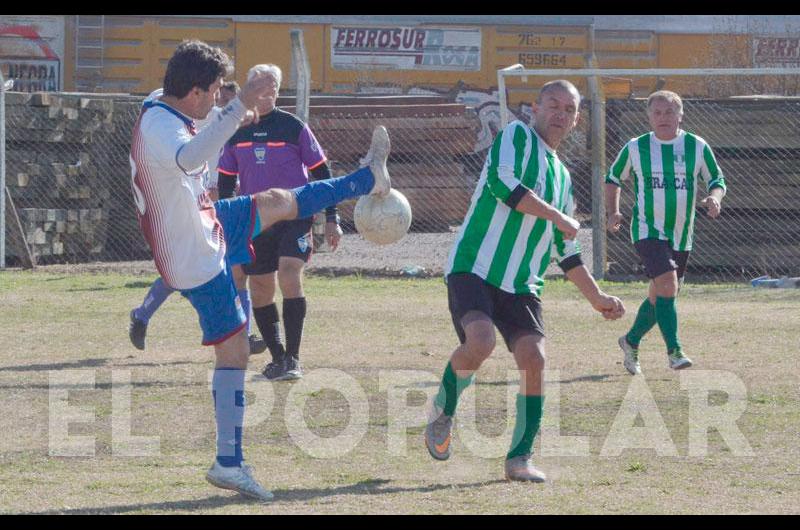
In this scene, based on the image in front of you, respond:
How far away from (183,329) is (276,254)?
8.07 ft

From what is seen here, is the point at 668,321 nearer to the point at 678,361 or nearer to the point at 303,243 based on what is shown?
the point at 678,361

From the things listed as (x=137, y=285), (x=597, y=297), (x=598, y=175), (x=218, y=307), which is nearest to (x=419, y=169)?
(x=598, y=175)

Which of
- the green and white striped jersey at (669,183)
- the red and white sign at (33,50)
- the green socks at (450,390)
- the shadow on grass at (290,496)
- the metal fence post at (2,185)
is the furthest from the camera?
the red and white sign at (33,50)

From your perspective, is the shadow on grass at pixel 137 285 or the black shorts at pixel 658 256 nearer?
the black shorts at pixel 658 256

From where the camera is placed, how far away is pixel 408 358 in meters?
9.51

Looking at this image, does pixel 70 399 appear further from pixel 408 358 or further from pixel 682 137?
pixel 682 137

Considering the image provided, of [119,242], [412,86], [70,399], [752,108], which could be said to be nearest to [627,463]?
[70,399]

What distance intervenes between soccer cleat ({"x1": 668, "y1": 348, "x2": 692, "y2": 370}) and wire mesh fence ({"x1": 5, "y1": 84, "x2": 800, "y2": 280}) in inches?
249

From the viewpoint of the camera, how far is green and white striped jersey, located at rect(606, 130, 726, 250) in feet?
29.8

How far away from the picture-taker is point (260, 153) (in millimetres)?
8750

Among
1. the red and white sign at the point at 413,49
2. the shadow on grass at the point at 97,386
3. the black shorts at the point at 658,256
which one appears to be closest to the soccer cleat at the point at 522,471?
the shadow on grass at the point at 97,386

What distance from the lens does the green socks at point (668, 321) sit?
29.0ft

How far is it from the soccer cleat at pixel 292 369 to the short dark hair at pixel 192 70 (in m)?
Result: 3.28

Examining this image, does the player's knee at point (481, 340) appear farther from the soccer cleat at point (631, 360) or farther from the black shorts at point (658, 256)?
the black shorts at point (658, 256)
